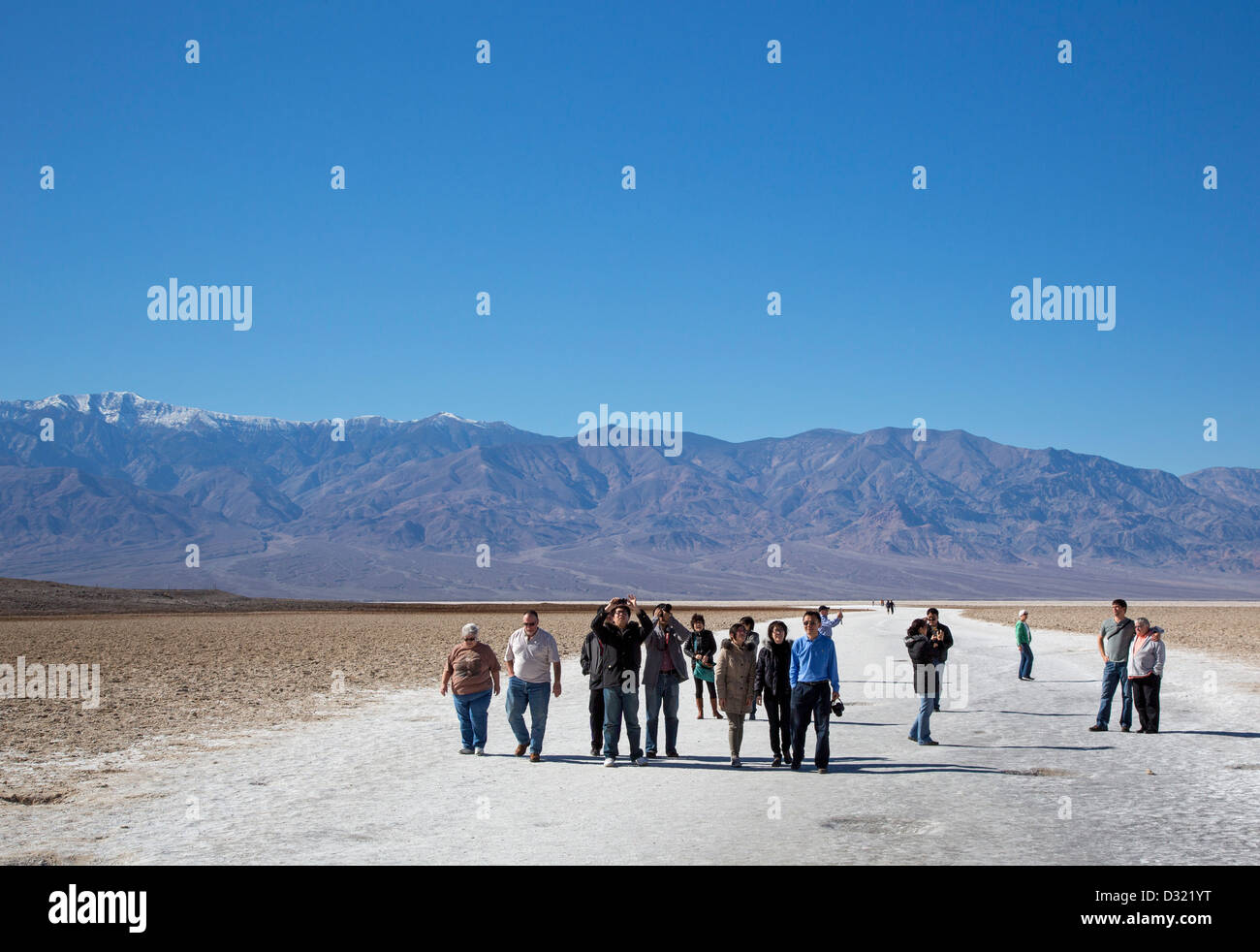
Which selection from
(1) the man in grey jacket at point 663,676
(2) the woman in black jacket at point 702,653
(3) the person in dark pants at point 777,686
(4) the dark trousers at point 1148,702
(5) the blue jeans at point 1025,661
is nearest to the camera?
(3) the person in dark pants at point 777,686

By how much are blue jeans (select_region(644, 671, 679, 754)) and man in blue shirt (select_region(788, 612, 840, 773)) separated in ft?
6.06

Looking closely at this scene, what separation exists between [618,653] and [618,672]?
0.22 metres

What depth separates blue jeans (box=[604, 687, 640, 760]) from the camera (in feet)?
43.2

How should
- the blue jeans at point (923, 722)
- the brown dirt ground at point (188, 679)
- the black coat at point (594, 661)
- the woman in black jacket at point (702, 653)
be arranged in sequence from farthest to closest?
1. the woman in black jacket at point (702, 653)
2. the brown dirt ground at point (188, 679)
3. the blue jeans at point (923, 722)
4. the black coat at point (594, 661)

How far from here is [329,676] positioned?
90.7 feet

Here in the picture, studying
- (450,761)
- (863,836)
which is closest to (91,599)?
(450,761)

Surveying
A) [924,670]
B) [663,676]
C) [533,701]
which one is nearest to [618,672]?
[663,676]

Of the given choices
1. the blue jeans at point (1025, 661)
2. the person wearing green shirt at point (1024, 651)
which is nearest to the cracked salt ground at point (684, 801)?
the person wearing green shirt at point (1024, 651)

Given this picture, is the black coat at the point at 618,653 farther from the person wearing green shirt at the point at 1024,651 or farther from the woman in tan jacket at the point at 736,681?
the person wearing green shirt at the point at 1024,651

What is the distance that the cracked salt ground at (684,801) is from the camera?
27.5ft

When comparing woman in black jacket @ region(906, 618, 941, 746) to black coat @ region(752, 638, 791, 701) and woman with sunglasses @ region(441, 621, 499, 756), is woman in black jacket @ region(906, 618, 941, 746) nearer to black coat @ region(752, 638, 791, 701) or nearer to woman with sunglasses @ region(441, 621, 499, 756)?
black coat @ region(752, 638, 791, 701)

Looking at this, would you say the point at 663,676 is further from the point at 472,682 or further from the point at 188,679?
the point at 188,679

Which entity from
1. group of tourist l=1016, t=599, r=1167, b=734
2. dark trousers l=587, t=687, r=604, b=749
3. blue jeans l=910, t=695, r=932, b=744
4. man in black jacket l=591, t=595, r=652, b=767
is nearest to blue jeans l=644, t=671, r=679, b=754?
man in black jacket l=591, t=595, r=652, b=767
